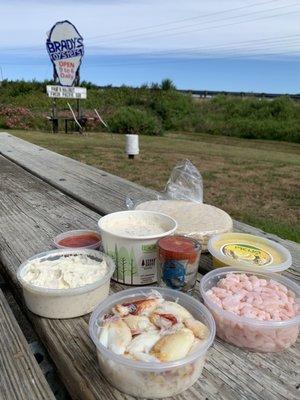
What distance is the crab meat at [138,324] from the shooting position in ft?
2.63

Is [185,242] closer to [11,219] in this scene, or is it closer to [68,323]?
[68,323]

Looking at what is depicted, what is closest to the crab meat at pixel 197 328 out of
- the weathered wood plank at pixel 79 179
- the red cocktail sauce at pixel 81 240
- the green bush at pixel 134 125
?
the red cocktail sauce at pixel 81 240

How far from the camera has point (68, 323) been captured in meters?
0.95

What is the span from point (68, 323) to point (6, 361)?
→ 16 cm

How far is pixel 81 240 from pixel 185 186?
71 cm

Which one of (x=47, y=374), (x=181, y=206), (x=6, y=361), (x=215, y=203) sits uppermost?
(x=181, y=206)

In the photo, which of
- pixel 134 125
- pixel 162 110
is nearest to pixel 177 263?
pixel 134 125

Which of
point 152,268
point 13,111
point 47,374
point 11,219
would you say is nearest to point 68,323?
point 47,374

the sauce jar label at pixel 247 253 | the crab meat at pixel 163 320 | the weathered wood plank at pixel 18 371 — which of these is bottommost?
the weathered wood plank at pixel 18 371

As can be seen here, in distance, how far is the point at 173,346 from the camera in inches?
29.2

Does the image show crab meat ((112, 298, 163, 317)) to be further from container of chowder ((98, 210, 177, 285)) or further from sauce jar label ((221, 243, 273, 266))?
sauce jar label ((221, 243, 273, 266))

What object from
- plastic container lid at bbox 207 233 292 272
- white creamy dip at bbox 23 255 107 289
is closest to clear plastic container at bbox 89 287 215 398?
white creamy dip at bbox 23 255 107 289

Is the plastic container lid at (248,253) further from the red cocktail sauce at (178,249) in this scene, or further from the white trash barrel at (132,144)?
the white trash barrel at (132,144)

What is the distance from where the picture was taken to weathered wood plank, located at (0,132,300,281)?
162 cm
